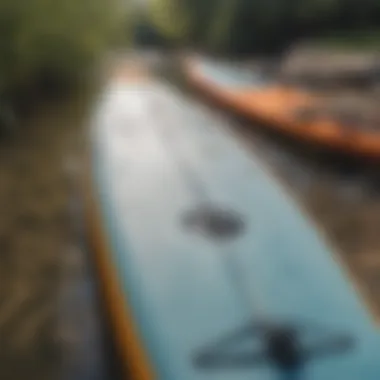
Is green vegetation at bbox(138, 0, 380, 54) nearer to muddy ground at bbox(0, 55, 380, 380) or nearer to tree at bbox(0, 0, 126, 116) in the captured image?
tree at bbox(0, 0, 126, 116)

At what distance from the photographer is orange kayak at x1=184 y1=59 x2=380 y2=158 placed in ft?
17.0

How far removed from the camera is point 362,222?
4.45 m

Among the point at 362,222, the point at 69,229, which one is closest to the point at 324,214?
the point at 362,222

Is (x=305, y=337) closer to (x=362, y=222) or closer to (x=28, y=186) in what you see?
(x=362, y=222)

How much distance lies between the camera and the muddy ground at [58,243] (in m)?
3.14

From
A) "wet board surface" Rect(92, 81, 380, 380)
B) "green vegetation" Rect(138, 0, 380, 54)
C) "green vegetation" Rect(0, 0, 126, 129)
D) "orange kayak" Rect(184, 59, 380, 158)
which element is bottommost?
"wet board surface" Rect(92, 81, 380, 380)

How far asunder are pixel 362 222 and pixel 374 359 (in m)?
2.30

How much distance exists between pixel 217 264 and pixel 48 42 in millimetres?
6719

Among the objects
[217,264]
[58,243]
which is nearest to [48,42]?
[58,243]

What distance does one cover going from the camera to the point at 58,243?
14.1ft

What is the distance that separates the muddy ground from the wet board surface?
0.39 m

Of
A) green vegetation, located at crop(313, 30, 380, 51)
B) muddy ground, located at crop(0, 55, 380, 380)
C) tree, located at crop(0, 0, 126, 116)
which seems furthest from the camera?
green vegetation, located at crop(313, 30, 380, 51)

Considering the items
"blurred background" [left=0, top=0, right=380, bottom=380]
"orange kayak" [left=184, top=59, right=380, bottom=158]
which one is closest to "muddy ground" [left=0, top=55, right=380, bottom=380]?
"blurred background" [left=0, top=0, right=380, bottom=380]

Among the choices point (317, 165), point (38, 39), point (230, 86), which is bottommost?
point (317, 165)
